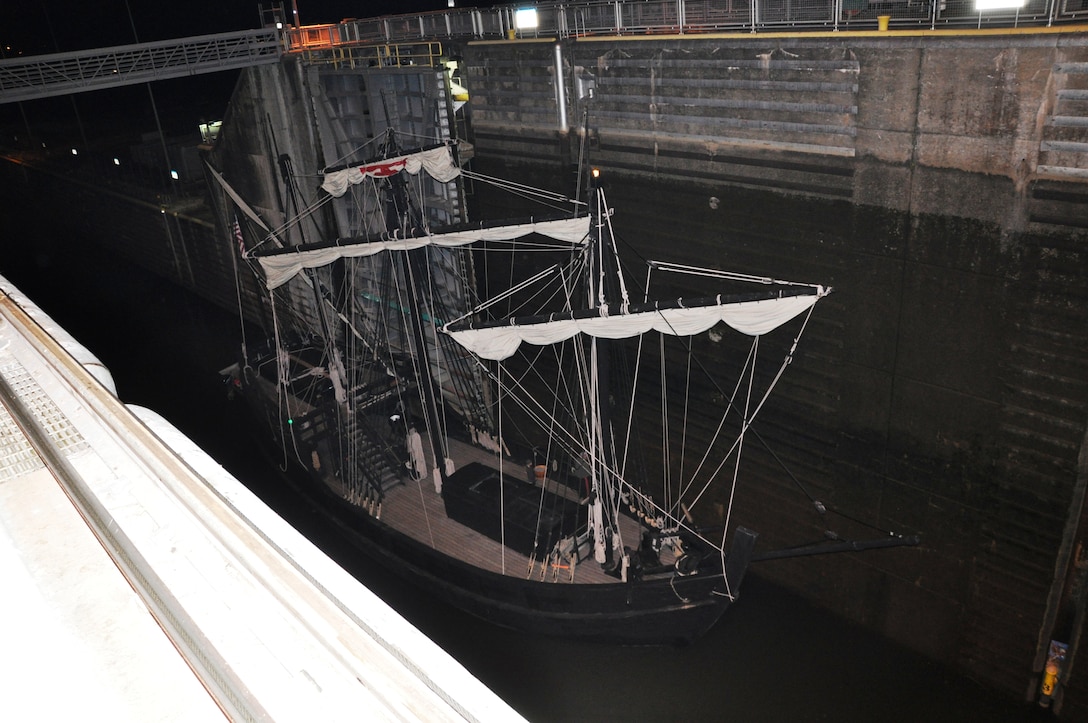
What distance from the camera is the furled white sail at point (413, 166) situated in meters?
17.4

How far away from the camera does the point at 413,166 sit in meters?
17.7

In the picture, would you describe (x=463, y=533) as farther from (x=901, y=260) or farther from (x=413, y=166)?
(x=901, y=260)

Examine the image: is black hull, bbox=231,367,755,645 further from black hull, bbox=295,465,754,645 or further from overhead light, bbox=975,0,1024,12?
overhead light, bbox=975,0,1024,12

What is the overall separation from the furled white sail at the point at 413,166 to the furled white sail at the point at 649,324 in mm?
5438

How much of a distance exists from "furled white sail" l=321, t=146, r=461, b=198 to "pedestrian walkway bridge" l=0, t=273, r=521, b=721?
1422 cm

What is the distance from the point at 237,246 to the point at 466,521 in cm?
1798

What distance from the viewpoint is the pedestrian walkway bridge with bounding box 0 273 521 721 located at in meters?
2.33

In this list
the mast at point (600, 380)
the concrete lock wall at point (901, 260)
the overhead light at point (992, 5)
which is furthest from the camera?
the mast at point (600, 380)

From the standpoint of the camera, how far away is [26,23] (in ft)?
183

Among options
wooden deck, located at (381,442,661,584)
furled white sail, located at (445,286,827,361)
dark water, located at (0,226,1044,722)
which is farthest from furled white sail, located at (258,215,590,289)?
dark water, located at (0,226,1044,722)

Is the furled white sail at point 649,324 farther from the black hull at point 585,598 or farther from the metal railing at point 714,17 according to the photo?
the metal railing at point 714,17

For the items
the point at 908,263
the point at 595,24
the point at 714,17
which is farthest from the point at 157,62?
the point at 908,263

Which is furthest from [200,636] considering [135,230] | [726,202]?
[135,230]

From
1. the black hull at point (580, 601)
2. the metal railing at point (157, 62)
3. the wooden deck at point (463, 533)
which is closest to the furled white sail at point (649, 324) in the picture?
the wooden deck at point (463, 533)
